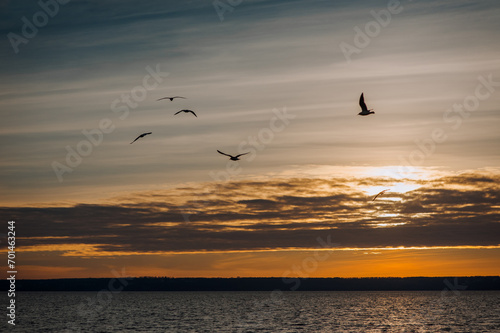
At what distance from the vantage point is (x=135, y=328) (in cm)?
10219

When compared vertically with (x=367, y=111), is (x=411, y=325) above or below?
below

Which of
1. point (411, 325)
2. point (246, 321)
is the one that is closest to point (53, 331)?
point (246, 321)

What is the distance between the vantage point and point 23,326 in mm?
106688

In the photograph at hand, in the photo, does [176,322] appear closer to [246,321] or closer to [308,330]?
[246,321]

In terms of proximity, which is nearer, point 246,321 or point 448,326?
point 448,326

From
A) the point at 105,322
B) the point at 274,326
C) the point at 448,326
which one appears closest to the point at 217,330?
the point at 274,326

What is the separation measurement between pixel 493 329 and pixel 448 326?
8.37 m

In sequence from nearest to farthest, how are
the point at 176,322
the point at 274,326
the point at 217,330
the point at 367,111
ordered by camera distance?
the point at 367,111, the point at 217,330, the point at 274,326, the point at 176,322

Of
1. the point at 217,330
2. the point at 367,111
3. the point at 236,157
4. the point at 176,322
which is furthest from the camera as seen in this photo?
the point at 176,322

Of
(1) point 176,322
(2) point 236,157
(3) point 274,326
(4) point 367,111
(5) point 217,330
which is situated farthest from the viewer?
(1) point 176,322

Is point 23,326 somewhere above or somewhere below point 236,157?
below

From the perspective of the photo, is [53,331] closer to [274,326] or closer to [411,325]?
Answer: [274,326]

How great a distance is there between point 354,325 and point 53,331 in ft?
166

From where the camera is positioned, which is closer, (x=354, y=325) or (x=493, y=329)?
(x=493, y=329)
